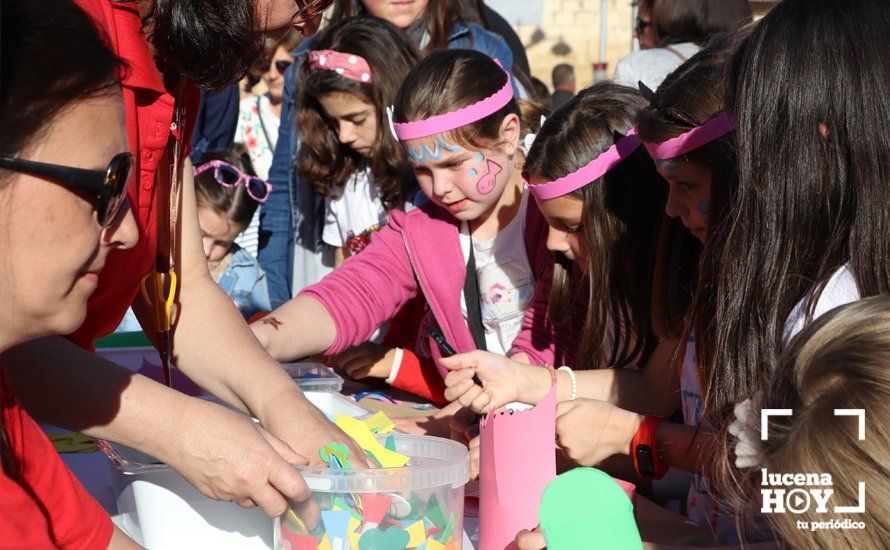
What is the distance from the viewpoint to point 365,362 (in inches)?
90.3

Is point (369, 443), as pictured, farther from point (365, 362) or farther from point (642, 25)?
point (642, 25)

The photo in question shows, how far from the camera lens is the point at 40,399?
120 cm

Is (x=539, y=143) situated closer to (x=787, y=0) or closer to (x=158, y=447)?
(x=787, y=0)

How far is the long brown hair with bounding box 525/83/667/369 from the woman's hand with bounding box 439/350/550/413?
8.6 inches

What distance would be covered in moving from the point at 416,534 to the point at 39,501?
0.42m

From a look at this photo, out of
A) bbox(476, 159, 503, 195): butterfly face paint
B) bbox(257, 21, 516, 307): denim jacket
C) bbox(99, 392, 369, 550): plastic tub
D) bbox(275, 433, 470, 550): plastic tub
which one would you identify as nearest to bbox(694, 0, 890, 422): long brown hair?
bbox(275, 433, 470, 550): plastic tub

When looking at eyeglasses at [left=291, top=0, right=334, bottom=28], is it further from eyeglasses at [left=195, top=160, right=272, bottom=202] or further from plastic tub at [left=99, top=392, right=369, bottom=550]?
eyeglasses at [left=195, top=160, right=272, bottom=202]

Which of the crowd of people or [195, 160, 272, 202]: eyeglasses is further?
[195, 160, 272, 202]: eyeglasses

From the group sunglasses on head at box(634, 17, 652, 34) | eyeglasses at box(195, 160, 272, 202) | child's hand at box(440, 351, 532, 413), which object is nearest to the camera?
child's hand at box(440, 351, 532, 413)

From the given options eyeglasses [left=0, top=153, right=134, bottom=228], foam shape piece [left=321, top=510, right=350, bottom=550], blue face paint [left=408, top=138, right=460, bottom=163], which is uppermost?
eyeglasses [left=0, top=153, right=134, bottom=228]

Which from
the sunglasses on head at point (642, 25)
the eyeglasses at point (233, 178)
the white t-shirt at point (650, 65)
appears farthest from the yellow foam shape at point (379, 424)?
the sunglasses on head at point (642, 25)

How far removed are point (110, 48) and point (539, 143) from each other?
1.14 m

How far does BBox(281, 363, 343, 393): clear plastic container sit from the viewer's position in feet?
6.12

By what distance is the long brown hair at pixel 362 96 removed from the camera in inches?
109
